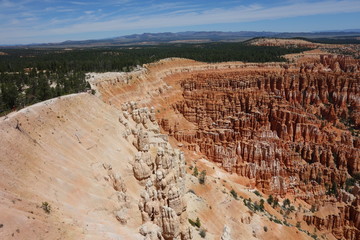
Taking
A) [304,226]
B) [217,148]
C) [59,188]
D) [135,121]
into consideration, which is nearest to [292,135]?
[217,148]

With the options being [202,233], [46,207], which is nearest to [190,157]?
[202,233]

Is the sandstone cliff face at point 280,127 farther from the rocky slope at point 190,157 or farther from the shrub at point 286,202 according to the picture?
the shrub at point 286,202

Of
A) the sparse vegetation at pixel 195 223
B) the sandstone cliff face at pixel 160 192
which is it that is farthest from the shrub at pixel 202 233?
the sandstone cliff face at pixel 160 192

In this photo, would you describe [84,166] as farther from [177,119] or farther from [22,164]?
[177,119]

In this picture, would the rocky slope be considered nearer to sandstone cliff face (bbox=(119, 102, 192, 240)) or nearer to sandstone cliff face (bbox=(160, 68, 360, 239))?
sandstone cliff face (bbox=(119, 102, 192, 240))

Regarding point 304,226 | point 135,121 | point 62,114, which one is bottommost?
point 304,226

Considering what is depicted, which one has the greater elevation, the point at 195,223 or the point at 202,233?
the point at 202,233

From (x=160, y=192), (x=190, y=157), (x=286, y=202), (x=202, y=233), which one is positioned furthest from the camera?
(x=190, y=157)

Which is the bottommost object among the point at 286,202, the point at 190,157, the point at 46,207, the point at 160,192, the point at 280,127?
the point at 286,202

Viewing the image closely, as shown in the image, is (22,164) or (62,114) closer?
(22,164)

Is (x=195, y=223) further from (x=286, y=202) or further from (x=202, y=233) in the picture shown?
(x=286, y=202)

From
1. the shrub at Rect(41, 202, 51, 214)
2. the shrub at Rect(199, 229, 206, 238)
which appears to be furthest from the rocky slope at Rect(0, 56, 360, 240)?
the shrub at Rect(199, 229, 206, 238)
